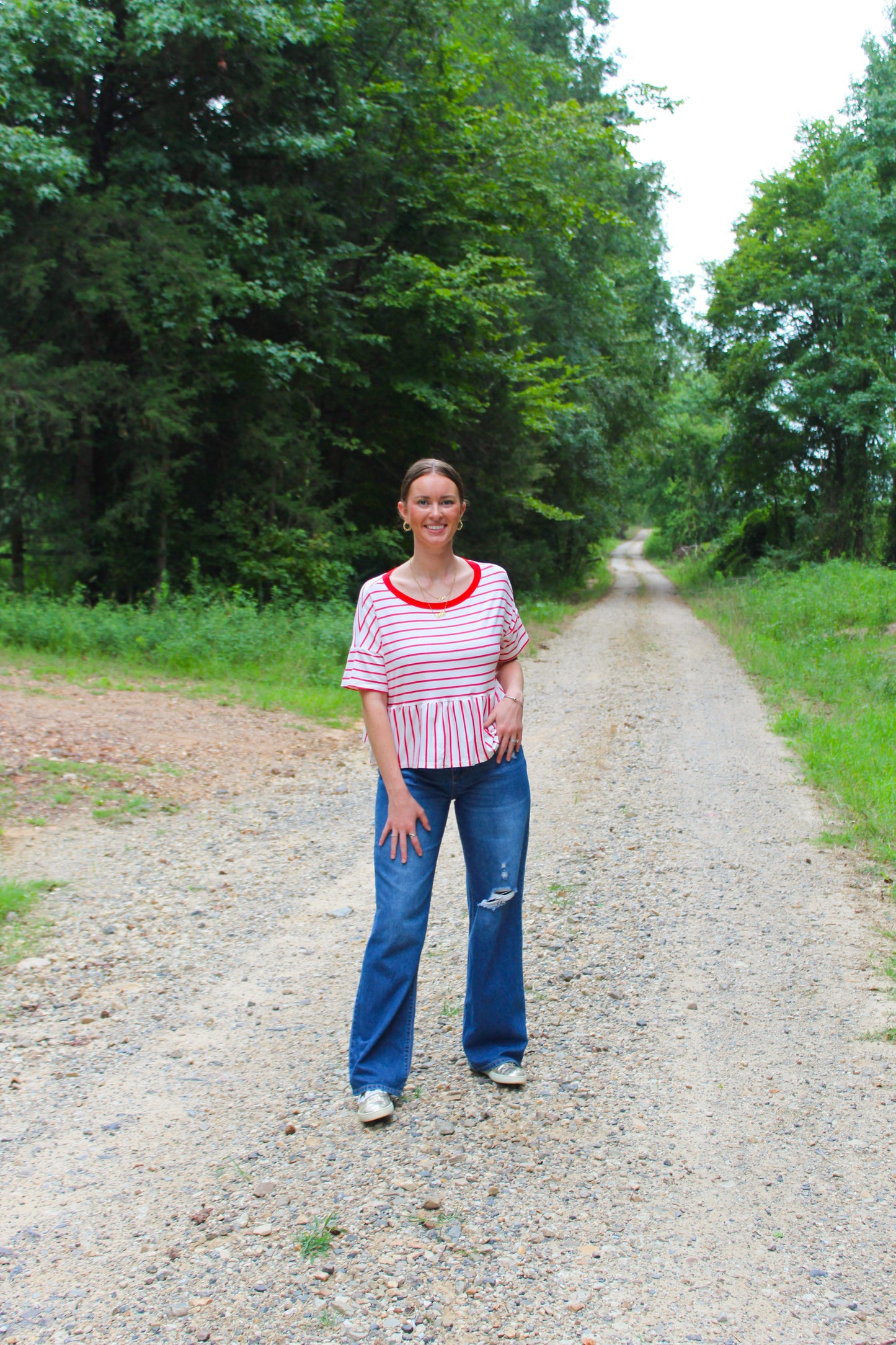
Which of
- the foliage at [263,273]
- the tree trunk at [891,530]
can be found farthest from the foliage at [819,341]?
the foliage at [263,273]

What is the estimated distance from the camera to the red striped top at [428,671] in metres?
3.09

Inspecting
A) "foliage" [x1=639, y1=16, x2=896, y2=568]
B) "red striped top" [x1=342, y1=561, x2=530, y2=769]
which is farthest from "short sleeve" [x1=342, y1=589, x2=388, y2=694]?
"foliage" [x1=639, y1=16, x2=896, y2=568]

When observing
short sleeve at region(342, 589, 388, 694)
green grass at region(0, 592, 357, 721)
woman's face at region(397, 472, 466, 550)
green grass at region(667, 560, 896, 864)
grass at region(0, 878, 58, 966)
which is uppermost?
woman's face at region(397, 472, 466, 550)

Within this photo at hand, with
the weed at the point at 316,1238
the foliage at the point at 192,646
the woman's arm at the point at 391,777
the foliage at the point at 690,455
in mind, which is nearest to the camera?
the weed at the point at 316,1238

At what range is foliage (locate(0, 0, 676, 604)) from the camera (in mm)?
12391

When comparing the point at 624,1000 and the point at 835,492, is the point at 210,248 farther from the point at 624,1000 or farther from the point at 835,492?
the point at 835,492

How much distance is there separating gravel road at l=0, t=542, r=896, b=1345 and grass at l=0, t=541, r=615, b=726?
13.4 ft

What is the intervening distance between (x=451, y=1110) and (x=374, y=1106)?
28 cm

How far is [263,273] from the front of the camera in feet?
46.1

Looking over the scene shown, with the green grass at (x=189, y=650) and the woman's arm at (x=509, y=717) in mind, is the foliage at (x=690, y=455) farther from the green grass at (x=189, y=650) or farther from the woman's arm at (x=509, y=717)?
the woman's arm at (x=509, y=717)

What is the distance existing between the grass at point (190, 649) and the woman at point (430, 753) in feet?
22.8

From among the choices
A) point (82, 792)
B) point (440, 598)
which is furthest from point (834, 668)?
point (440, 598)

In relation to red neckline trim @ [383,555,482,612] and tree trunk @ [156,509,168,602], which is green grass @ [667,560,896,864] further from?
tree trunk @ [156,509,168,602]

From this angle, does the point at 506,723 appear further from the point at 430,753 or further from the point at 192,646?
the point at 192,646
